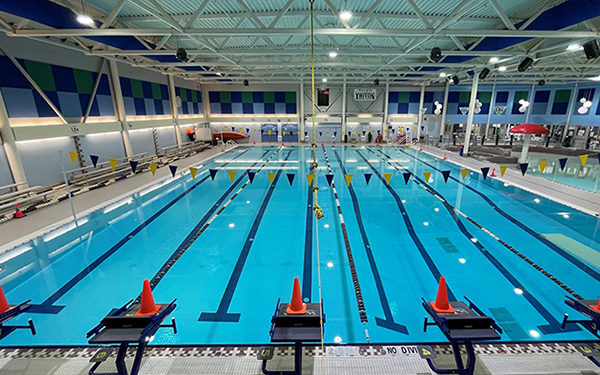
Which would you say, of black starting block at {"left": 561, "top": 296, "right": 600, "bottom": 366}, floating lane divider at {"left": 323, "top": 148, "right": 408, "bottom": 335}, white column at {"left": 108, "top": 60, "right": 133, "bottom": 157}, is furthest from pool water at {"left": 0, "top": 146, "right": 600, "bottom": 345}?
white column at {"left": 108, "top": 60, "right": 133, "bottom": 157}

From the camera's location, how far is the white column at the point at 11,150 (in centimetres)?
648

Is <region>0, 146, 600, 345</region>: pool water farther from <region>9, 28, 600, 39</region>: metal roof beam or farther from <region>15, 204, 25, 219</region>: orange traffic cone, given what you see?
<region>9, 28, 600, 39</region>: metal roof beam

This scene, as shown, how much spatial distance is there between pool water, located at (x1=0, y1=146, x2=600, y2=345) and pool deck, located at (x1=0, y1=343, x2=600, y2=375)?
0.32 metres

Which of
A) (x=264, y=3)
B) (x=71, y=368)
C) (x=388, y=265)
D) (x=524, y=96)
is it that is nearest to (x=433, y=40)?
(x=264, y=3)

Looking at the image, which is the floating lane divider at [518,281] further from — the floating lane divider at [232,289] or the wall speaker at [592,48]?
the wall speaker at [592,48]

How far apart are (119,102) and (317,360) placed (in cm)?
1207

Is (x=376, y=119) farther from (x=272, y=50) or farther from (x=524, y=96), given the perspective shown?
(x=272, y=50)

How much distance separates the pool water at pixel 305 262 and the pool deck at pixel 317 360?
0.32m

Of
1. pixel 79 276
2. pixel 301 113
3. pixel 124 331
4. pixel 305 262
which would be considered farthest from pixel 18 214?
pixel 301 113

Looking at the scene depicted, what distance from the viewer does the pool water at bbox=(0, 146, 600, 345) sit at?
314cm

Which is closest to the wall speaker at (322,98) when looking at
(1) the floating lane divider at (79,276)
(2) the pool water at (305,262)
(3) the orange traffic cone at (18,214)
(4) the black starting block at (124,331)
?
(2) the pool water at (305,262)

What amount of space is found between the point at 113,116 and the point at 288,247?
9842mm

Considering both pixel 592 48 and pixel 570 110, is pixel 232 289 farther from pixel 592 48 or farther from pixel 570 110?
pixel 570 110

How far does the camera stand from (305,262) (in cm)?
448
